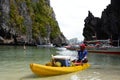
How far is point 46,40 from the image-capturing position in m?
163

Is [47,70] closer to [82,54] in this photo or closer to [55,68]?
[55,68]

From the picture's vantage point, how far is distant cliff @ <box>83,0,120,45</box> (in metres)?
89.2

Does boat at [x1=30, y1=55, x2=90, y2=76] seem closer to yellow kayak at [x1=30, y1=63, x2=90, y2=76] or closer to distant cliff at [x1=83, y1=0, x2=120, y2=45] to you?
yellow kayak at [x1=30, y1=63, x2=90, y2=76]

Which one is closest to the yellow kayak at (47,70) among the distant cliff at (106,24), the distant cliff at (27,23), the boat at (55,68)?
the boat at (55,68)

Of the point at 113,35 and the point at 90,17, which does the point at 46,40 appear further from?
the point at 113,35

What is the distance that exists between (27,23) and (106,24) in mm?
52225

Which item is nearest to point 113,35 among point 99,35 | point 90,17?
point 99,35

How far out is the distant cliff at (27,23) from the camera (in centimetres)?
12481

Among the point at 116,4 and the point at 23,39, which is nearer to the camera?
the point at 116,4

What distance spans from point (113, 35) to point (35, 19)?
7287cm

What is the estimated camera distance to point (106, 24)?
106 m

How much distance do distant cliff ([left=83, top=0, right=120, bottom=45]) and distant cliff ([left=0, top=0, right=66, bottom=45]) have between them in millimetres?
27317

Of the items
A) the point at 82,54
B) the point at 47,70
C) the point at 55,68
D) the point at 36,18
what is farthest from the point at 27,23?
the point at 47,70

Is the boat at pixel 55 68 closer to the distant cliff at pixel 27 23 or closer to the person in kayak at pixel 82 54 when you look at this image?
the person in kayak at pixel 82 54
